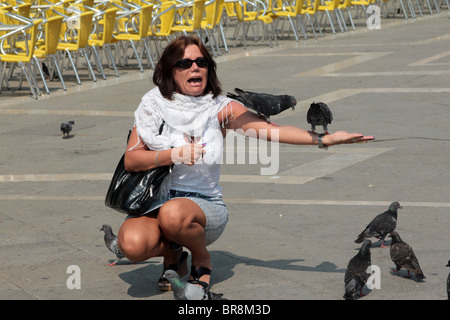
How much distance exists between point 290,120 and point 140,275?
5.46 metres

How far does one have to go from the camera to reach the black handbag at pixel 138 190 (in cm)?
480

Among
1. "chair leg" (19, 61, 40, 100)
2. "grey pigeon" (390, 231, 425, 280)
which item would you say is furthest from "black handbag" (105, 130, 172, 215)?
"chair leg" (19, 61, 40, 100)

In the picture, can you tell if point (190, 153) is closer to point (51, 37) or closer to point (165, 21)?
point (51, 37)

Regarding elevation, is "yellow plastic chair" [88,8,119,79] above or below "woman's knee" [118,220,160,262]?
above

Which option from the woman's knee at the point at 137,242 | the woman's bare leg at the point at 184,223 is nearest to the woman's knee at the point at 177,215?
the woman's bare leg at the point at 184,223

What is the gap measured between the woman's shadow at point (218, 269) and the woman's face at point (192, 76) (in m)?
1.17

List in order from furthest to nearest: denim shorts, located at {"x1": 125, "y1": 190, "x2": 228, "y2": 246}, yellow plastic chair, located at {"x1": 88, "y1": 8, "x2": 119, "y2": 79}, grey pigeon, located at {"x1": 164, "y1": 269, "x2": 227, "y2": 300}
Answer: yellow plastic chair, located at {"x1": 88, "y1": 8, "x2": 119, "y2": 79}, denim shorts, located at {"x1": 125, "y1": 190, "x2": 228, "y2": 246}, grey pigeon, located at {"x1": 164, "y1": 269, "x2": 227, "y2": 300}

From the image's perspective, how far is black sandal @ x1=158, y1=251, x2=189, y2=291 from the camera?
4.96 m

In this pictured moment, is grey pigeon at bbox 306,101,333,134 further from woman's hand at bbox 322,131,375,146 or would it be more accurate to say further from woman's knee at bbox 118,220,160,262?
woman's knee at bbox 118,220,160,262

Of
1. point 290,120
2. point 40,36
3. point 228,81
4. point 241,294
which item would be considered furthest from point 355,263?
point 40,36

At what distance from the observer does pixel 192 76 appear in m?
4.93

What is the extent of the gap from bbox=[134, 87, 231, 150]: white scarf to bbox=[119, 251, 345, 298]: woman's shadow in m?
0.86

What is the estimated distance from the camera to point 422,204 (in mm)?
6711
